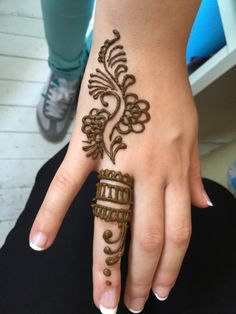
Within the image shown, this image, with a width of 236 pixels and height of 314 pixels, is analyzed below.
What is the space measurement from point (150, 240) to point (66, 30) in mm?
787

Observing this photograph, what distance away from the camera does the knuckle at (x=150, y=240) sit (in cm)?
55

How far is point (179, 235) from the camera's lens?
564 millimetres

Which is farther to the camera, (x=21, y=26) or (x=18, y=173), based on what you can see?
(x=21, y=26)

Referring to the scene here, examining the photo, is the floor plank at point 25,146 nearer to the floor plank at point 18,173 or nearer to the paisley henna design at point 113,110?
the floor plank at point 18,173

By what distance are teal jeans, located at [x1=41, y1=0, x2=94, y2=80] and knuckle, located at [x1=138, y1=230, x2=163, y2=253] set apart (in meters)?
0.72

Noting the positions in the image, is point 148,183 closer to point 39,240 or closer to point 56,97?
point 39,240

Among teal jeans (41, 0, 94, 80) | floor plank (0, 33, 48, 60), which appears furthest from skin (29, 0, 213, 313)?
floor plank (0, 33, 48, 60)

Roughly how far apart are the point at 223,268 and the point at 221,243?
6 cm

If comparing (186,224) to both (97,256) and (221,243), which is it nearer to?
(97,256)

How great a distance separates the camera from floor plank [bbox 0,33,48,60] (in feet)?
5.32

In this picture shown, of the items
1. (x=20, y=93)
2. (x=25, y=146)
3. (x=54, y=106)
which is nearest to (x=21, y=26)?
(x=20, y=93)

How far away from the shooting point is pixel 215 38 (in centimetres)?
85

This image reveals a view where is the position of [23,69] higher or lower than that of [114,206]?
higher

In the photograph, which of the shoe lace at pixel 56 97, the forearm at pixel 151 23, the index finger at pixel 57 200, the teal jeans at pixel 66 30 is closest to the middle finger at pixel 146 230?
the index finger at pixel 57 200
